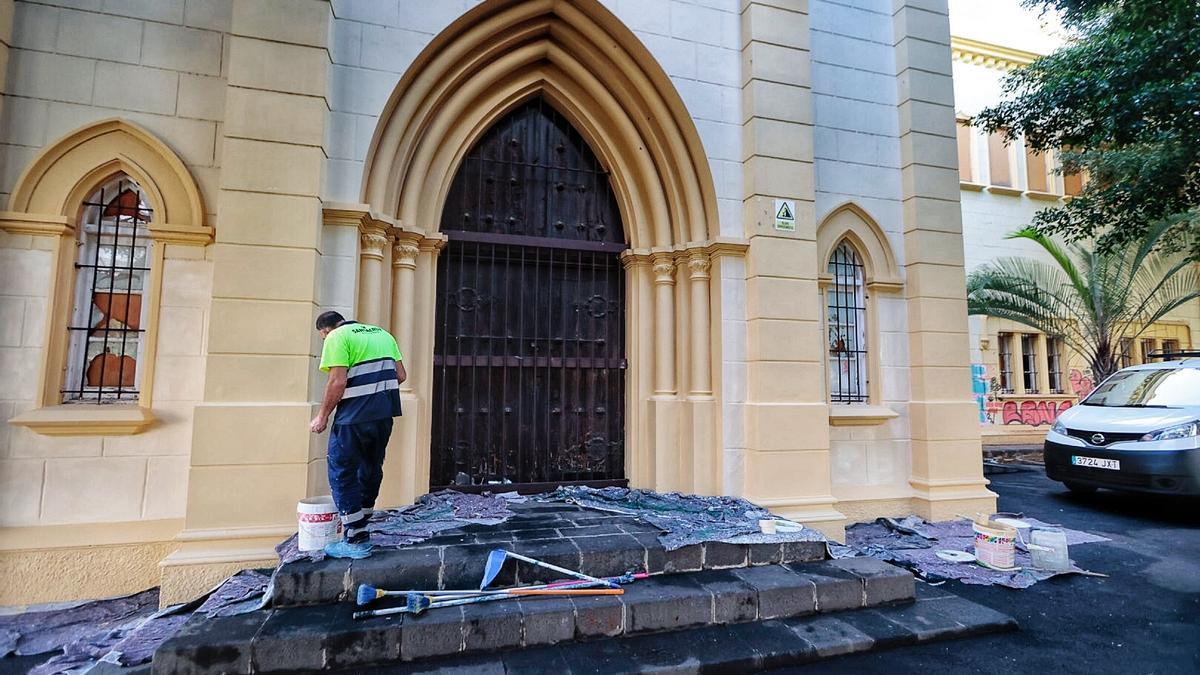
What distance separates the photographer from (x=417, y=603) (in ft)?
9.27

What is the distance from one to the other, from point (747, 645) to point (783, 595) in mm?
478

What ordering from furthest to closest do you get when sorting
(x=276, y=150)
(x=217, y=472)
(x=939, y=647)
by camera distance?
(x=276, y=150)
(x=217, y=472)
(x=939, y=647)

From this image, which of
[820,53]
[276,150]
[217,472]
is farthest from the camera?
[820,53]

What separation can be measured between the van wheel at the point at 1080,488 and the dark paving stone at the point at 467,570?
6.67m

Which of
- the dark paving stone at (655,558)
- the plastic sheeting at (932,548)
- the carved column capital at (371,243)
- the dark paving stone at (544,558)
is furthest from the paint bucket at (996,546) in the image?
the carved column capital at (371,243)

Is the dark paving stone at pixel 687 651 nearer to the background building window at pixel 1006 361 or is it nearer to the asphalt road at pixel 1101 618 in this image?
the asphalt road at pixel 1101 618

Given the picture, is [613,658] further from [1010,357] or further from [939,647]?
[1010,357]

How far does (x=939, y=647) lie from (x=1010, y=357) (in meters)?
11.9

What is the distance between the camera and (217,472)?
3.47 m

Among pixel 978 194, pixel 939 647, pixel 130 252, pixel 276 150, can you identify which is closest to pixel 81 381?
pixel 130 252

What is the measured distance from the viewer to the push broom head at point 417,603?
2.81 m

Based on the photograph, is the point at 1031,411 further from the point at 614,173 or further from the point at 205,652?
the point at 205,652

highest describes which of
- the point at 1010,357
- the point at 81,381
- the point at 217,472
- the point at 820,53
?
the point at 820,53

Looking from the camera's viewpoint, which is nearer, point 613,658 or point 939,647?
point 613,658
